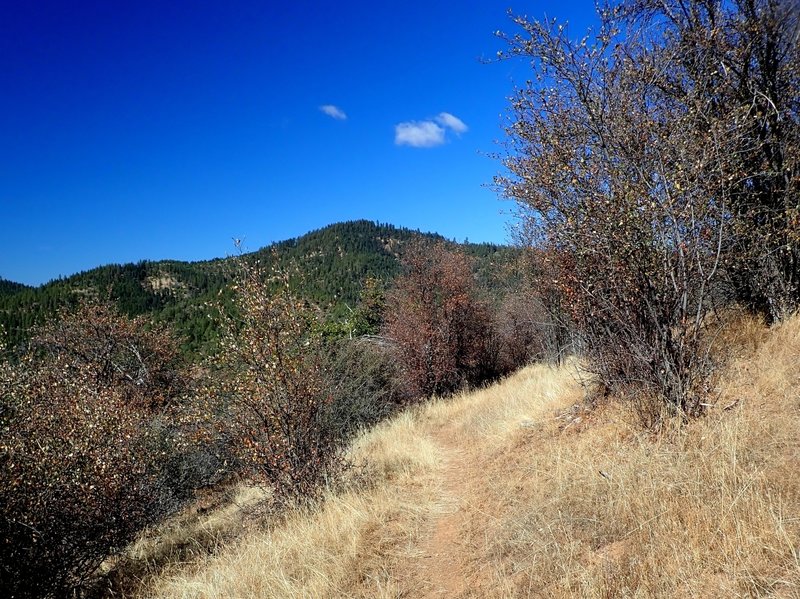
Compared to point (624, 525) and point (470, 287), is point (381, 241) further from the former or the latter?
point (624, 525)

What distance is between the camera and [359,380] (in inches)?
635

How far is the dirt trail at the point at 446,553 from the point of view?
4.14 meters

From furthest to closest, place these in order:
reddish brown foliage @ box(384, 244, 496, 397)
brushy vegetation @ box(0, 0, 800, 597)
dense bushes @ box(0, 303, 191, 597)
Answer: reddish brown foliage @ box(384, 244, 496, 397) → dense bushes @ box(0, 303, 191, 597) → brushy vegetation @ box(0, 0, 800, 597)

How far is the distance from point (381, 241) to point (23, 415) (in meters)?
170

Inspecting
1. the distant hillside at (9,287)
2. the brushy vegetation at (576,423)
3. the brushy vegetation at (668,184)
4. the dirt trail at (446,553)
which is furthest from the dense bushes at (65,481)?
the distant hillside at (9,287)

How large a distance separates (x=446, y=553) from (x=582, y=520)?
1.57 meters

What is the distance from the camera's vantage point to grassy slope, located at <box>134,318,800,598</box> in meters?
2.92

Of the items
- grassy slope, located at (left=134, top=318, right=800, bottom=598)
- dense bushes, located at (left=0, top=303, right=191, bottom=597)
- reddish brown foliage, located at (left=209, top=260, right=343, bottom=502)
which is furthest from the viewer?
reddish brown foliage, located at (left=209, top=260, right=343, bottom=502)

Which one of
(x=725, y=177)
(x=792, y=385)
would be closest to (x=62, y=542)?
(x=792, y=385)

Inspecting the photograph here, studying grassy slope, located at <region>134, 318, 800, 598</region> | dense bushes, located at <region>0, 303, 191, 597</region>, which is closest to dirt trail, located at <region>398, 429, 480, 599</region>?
grassy slope, located at <region>134, 318, 800, 598</region>

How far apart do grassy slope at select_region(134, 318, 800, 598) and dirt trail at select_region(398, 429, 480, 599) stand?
2cm

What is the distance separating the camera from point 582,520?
13.1ft

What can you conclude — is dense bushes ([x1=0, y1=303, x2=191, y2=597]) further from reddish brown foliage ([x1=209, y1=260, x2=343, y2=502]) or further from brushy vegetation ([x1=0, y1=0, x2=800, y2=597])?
reddish brown foliage ([x1=209, y1=260, x2=343, y2=502])

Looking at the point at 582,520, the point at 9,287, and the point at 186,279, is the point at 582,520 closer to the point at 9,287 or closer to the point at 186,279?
the point at 186,279
